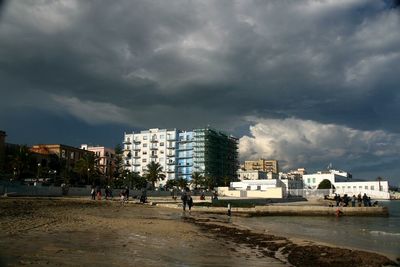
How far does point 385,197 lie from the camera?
7101 inches

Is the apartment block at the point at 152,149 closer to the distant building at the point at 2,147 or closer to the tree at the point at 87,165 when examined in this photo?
the tree at the point at 87,165

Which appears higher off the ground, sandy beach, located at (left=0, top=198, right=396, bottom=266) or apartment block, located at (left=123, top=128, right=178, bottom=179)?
apartment block, located at (left=123, top=128, right=178, bottom=179)

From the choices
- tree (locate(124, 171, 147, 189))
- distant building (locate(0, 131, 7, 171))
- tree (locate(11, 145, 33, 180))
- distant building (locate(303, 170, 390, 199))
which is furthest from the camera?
distant building (locate(303, 170, 390, 199))

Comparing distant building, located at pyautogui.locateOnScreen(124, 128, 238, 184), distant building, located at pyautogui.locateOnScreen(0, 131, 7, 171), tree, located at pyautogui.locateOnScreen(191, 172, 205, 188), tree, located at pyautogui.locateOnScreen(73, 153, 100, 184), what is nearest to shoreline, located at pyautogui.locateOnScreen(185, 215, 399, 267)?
tree, located at pyautogui.locateOnScreen(73, 153, 100, 184)

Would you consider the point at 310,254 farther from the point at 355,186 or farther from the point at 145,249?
the point at 355,186

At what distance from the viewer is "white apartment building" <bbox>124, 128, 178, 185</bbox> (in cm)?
15981

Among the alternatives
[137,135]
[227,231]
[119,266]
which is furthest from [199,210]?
[137,135]

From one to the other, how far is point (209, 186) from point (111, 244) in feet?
422

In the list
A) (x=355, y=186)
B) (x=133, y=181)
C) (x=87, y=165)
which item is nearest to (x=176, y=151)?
(x=133, y=181)

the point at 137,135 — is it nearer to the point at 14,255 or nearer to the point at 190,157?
the point at 190,157

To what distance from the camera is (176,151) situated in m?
160

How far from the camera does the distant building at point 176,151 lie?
15875 centimetres

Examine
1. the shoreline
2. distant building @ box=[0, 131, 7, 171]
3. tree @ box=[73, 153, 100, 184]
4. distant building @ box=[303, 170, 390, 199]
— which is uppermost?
distant building @ box=[0, 131, 7, 171]

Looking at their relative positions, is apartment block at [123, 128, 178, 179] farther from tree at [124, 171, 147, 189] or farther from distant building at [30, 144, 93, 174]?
distant building at [30, 144, 93, 174]
